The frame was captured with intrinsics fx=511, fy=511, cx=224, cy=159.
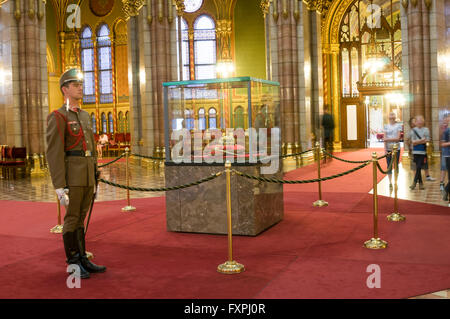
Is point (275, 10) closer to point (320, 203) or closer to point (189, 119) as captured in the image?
point (320, 203)

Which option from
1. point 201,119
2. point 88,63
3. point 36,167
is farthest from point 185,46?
point 201,119

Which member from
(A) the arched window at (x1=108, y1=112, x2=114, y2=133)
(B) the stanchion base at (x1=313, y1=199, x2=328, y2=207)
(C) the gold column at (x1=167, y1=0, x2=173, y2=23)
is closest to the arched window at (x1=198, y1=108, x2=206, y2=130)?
(B) the stanchion base at (x1=313, y1=199, x2=328, y2=207)

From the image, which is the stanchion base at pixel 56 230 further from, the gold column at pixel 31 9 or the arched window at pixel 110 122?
the arched window at pixel 110 122

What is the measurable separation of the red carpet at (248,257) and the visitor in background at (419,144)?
2.04 metres

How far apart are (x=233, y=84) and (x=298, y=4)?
1201 centimetres

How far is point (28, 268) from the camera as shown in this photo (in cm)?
609

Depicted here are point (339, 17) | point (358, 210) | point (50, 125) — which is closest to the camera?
point (50, 125)

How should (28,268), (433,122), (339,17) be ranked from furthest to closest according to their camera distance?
(339,17)
(433,122)
(28,268)

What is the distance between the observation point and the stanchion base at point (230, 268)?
571 centimetres

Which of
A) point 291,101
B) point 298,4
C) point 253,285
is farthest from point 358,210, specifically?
point 298,4

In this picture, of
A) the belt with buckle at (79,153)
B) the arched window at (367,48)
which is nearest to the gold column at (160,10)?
the arched window at (367,48)

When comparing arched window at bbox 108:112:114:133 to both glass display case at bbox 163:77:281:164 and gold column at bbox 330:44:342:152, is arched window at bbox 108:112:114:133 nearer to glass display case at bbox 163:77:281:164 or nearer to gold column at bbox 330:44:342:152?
gold column at bbox 330:44:342:152

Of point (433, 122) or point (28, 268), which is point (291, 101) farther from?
point (28, 268)

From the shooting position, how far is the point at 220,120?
8.09 m
